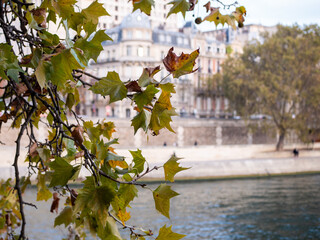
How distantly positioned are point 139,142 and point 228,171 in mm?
6537

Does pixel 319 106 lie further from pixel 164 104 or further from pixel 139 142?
pixel 164 104

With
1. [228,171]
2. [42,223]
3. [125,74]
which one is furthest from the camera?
[125,74]

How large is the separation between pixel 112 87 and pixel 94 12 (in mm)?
→ 255

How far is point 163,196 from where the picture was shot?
141 centimetres

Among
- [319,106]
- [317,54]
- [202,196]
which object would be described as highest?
[317,54]

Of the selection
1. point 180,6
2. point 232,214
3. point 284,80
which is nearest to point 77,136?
point 180,6

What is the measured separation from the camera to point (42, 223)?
529 inches

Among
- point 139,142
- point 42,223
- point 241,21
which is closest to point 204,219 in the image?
point 42,223

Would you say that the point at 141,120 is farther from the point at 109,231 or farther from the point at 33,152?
the point at 33,152

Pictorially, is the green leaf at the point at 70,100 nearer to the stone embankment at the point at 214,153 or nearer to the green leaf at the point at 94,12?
the green leaf at the point at 94,12

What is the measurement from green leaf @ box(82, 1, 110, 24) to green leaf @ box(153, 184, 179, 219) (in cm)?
44

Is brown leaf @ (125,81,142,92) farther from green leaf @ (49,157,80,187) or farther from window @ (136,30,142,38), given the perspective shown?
window @ (136,30,142,38)

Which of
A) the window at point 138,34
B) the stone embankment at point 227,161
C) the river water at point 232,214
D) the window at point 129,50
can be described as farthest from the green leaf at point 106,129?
the window at point 138,34

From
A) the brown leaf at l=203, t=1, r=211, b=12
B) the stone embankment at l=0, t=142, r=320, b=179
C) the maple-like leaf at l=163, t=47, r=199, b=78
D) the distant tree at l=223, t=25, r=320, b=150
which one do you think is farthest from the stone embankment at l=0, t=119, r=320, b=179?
the maple-like leaf at l=163, t=47, r=199, b=78
